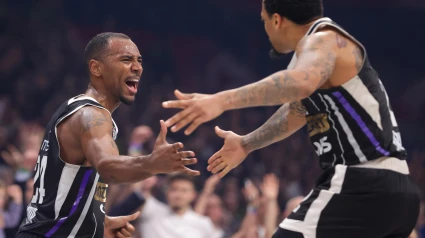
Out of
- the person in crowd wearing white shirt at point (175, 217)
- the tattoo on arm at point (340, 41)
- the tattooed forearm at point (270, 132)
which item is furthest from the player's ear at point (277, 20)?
the person in crowd wearing white shirt at point (175, 217)

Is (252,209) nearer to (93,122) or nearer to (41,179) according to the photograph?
(41,179)

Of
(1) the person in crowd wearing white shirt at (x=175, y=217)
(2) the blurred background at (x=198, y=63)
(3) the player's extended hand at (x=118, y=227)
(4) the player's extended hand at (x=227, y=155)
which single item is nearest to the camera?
(4) the player's extended hand at (x=227, y=155)

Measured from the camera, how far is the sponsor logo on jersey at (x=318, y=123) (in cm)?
361

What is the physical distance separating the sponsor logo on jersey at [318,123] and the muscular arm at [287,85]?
13.6 inches

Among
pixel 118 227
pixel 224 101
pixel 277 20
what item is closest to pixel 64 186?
pixel 118 227

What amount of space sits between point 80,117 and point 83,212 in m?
0.57

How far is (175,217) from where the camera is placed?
7.73 m

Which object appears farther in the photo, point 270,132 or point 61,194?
point 270,132

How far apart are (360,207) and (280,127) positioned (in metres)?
0.92

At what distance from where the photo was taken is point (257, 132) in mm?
4273

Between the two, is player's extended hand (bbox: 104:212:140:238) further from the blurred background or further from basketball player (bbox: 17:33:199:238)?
the blurred background

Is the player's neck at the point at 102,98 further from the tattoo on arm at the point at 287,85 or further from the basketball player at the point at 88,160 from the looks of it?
the tattoo on arm at the point at 287,85

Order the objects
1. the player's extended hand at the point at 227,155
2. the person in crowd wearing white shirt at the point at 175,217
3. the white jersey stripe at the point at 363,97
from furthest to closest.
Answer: the person in crowd wearing white shirt at the point at 175,217, the player's extended hand at the point at 227,155, the white jersey stripe at the point at 363,97

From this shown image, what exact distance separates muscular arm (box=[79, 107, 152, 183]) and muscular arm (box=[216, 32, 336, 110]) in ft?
2.01
